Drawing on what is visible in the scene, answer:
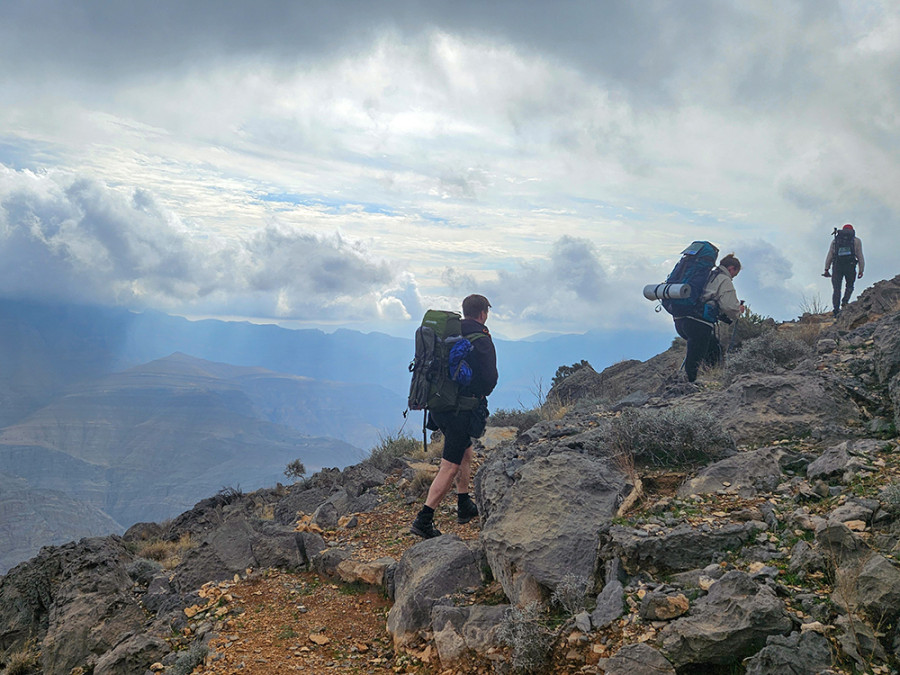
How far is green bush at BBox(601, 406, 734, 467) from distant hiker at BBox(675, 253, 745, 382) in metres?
3.24

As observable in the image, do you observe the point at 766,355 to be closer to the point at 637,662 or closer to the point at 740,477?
the point at 740,477

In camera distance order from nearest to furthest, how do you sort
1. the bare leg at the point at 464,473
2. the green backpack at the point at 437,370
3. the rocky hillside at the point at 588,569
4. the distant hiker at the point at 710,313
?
1. the rocky hillside at the point at 588,569
2. the green backpack at the point at 437,370
3. the bare leg at the point at 464,473
4. the distant hiker at the point at 710,313

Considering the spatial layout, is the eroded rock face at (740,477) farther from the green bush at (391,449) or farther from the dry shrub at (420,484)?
Result: the green bush at (391,449)

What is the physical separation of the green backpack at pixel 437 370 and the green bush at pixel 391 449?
567cm

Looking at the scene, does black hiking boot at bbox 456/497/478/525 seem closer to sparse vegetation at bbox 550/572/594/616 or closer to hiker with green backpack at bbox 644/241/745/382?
sparse vegetation at bbox 550/572/594/616

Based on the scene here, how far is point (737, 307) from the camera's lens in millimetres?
9938

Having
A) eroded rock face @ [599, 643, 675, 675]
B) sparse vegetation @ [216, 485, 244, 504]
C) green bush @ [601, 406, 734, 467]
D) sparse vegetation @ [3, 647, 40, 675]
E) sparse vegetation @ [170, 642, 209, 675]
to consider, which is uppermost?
sparse vegetation @ [216, 485, 244, 504]

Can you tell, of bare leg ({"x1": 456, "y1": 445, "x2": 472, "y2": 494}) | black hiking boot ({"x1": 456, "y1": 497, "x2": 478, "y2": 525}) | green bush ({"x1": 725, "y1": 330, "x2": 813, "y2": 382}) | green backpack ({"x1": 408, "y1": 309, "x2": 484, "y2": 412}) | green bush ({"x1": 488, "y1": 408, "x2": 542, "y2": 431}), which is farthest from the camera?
green bush ({"x1": 488, "y1": 408, "x2": 542, "y2": 431})

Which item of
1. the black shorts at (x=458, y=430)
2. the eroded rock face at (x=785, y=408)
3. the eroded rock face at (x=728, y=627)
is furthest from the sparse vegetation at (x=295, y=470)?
the eroded rock face at (x=728, y=627)

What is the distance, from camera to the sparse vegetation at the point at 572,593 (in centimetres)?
473

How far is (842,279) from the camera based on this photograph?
599 inches

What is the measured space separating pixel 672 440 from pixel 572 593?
2880 millimetres

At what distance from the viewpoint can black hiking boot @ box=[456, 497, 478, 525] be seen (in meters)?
7.93

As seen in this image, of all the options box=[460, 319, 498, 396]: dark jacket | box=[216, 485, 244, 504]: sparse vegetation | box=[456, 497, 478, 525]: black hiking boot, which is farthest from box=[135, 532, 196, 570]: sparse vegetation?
box=[460, 319, 498, 396]: dark jacket
